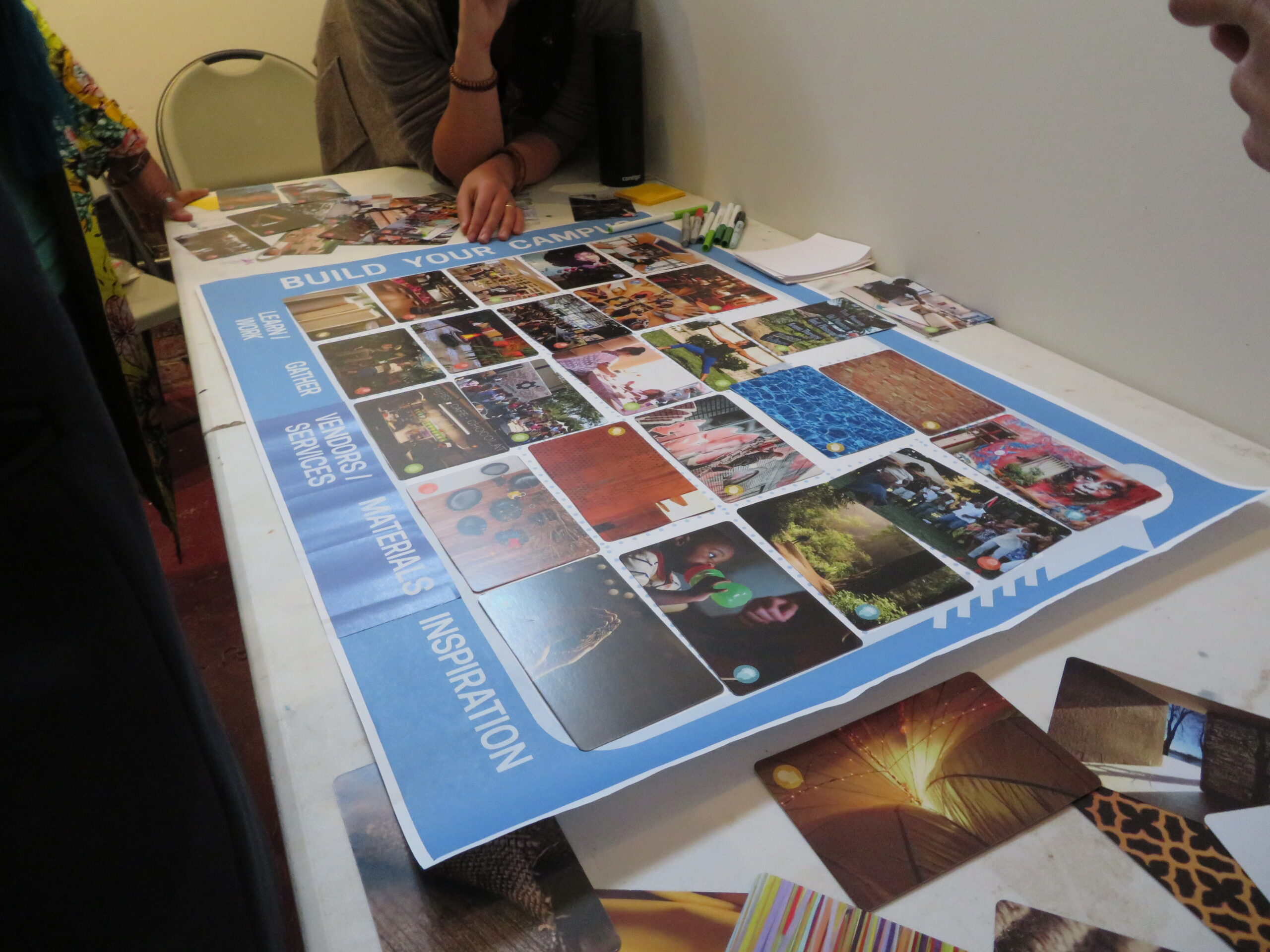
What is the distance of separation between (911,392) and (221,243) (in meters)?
0.93

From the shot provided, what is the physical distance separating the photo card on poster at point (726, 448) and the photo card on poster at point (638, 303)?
0.18 meters

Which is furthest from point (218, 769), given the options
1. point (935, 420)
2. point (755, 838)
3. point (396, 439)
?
point (935, 420)

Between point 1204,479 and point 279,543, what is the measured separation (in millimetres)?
684

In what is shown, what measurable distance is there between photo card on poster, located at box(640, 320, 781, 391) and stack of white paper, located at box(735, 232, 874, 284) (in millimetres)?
158

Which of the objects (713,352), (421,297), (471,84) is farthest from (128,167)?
(713,352)

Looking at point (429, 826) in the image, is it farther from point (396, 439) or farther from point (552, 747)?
point (396, 439)

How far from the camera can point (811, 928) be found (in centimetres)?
35

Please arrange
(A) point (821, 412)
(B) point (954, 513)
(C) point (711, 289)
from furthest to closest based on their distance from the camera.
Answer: (C) point (711, 289) < (A) point (821, 412) < (B) point (954, 513)

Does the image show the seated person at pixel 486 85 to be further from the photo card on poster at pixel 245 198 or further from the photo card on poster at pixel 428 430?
the photo card on poster at pixel 428 430

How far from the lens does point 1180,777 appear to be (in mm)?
405

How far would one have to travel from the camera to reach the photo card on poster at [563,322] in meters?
0.81

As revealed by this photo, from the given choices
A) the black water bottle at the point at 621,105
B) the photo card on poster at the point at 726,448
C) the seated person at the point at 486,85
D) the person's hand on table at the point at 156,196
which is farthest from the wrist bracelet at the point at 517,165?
the photo card on poster at the point at 726,448

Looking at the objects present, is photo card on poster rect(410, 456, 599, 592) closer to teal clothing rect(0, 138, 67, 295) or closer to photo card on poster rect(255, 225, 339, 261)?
teal clothing rect(0, 138, 67, 295)

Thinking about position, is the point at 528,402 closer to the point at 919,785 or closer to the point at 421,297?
the point at 421,297
